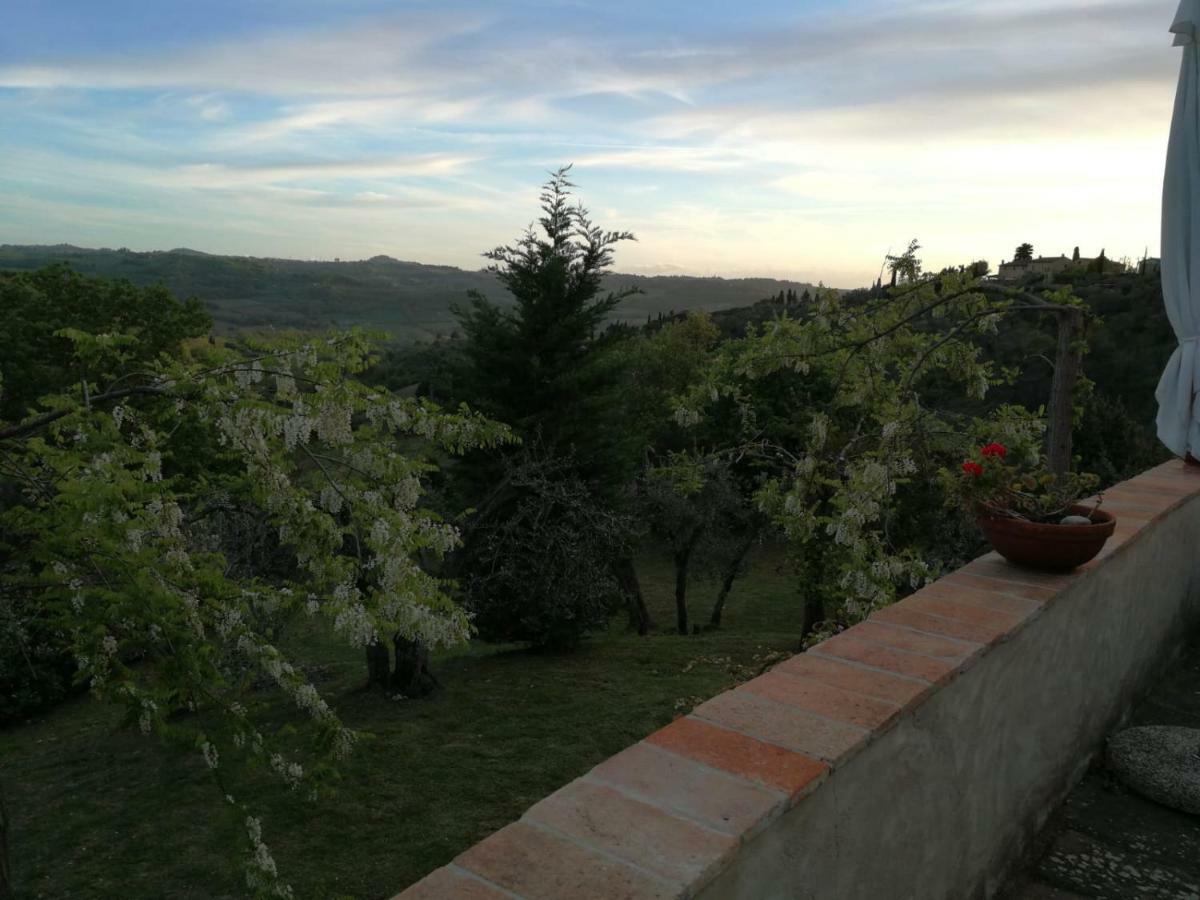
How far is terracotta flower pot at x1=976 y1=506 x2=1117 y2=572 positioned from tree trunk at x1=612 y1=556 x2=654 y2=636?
1473cm

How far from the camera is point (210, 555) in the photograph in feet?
17.3

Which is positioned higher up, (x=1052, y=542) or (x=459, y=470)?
(x=1052, y=542)

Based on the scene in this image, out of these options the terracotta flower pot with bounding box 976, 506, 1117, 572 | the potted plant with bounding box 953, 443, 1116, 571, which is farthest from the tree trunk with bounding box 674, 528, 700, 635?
the terracotta flower pot with bounding box 976, 506, 1117, 572

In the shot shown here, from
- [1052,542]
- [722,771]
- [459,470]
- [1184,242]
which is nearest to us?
[722,771]

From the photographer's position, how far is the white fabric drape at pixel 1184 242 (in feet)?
12.7

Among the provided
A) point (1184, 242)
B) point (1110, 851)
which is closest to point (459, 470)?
point (1184, 242)

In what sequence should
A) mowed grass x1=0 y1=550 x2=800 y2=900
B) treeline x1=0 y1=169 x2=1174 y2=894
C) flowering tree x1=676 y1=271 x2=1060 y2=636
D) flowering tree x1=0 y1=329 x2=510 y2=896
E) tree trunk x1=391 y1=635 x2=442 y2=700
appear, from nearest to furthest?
flowering tree x1=0 y1=329 x2=510 y2=896, treeline x1=0 y1=169 x2=1174 y2=894, flowering tree x1=676 y1=271 x2=1060 y2=636, mowed grass x1=0 y1=550 x2=800 y2=900, tree trunk x1=391 y1=635 x2=442 y2=700

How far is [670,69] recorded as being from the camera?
11.6m

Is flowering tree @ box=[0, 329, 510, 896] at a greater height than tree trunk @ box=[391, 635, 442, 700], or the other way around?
flowering tree @ box=[0, 329, 510, 896]

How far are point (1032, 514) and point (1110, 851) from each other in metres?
1.05

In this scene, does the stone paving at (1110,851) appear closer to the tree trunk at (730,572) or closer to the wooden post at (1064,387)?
the wooden post at (1064,387)

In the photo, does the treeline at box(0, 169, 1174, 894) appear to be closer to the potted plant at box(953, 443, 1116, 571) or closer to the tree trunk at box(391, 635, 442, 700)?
the tree trunk at box(391, 635, 442, 700)

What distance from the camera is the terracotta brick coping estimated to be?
3.42 ft

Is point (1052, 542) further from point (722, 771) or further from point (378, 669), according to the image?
point (378, 669)
